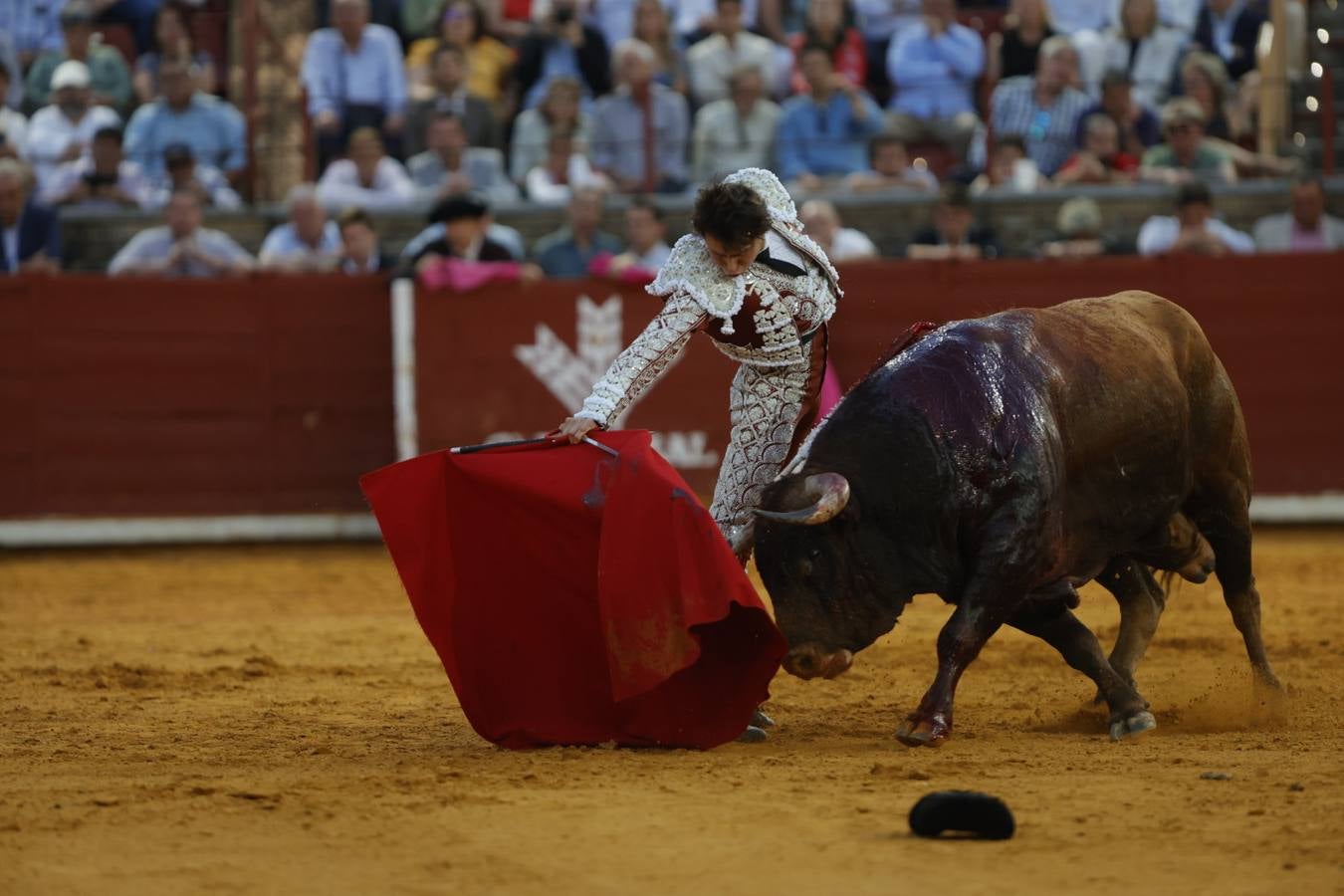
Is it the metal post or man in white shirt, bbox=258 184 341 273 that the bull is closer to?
man in white shirt, bbox=258 184 341 273

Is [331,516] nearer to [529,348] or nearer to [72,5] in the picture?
[529,348]

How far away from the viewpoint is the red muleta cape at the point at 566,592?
17.3ft

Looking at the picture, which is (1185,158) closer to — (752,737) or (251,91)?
(251,91)

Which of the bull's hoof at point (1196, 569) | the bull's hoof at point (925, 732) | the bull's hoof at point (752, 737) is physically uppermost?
the bull's hoof at point (1196, 569)

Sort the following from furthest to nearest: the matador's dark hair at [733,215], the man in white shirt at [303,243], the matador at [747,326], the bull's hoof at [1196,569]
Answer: the man in white shirt at [303,243] → the bull's hoof at [1196,569] → the matador at [747,326] → the matador's dark hair at [733,215]

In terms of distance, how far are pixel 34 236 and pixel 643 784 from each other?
789cm

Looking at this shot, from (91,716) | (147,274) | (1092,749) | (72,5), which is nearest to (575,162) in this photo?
(147,274)

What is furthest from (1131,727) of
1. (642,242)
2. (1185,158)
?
(1185,158)

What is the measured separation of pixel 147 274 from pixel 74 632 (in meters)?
3.35

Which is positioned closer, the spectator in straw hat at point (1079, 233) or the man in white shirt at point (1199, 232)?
the man in white shirt at point (1199, 232)

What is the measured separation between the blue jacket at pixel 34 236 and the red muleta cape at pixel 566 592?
263 inches

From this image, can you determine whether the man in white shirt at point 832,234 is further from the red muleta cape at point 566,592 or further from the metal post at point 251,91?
the red muleta cape at point 566,592

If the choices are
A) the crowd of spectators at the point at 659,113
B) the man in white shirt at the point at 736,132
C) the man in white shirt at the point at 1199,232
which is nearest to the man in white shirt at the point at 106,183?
the crowd of spectators at the point at 659,113

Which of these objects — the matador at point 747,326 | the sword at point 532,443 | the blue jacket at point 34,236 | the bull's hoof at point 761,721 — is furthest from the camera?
the blue jacket at point 34,236
